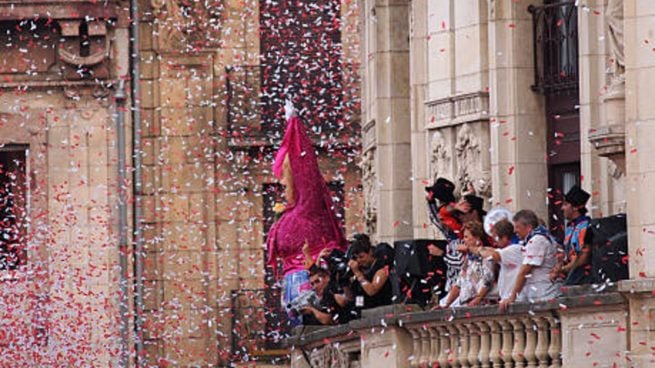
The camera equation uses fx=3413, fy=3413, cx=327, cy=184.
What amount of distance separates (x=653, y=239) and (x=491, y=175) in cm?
670

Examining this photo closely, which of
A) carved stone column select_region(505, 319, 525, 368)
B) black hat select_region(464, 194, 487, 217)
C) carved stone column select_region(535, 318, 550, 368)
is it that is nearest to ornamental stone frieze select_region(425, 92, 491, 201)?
black hat select_region(464, 194, 487, 217)

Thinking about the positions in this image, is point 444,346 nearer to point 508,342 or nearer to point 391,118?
point 508,342

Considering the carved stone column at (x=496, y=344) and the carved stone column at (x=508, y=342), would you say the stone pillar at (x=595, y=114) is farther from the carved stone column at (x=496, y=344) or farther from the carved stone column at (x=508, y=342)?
the carved stone column at (x=508, y=342)

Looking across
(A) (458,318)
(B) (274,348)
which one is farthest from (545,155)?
(B) (274,348)

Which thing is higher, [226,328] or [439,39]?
[439,39]

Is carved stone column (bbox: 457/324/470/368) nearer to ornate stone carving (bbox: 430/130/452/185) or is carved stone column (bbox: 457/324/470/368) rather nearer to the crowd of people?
the crowd of people

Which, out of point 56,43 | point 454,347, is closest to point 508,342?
point 454,347

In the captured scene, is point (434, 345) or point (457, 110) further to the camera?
point (457, 110)

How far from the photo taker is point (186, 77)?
49500mm

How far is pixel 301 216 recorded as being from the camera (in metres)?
36.5

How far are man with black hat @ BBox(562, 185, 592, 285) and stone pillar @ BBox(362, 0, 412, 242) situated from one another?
8.82 m

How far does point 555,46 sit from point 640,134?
5.70 meters

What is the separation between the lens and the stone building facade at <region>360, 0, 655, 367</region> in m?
27.6

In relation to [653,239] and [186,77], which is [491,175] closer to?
[653,239]
